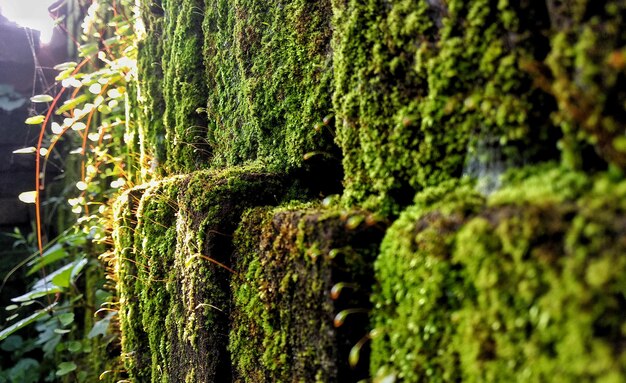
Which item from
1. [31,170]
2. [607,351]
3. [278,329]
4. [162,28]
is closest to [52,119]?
[31,170]

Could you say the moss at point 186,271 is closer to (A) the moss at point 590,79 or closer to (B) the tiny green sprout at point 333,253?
(B) the tiny green sprout at point 333,253

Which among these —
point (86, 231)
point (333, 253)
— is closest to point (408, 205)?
point (333, 253)

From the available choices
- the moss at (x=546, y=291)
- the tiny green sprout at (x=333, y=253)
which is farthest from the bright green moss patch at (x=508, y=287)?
the tiny green sprout at (x=333, y=253)

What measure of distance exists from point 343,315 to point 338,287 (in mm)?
62

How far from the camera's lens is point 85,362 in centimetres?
380

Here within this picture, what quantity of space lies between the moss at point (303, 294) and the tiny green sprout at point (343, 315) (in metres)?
0.01

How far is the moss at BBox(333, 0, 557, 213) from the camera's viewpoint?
890 millimetres

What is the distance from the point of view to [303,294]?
124 centimetres

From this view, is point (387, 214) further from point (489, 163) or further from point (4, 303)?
point (4, 303)

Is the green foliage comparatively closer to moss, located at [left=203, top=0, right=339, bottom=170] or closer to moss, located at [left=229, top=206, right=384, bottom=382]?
moss, located at [left=203, top=0, right=339, bottom=170]

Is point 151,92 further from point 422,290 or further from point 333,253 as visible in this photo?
point 422,290

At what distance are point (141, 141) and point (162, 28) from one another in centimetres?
69

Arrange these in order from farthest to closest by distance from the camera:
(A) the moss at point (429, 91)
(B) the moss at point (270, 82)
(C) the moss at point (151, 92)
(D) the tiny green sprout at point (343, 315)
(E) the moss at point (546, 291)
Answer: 1. (C) the moss at point (151, 92)
2. (B) the moss at point (270, 82)
3. (D) the tiny green sprout at point (343, 315)
4. (A) the moss at point (429, 91)
5. (E) the moss at point (546, 291)

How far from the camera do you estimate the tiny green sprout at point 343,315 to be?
1.06 metres
